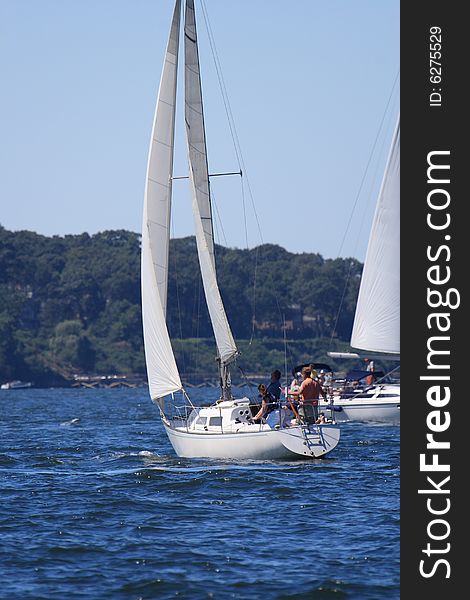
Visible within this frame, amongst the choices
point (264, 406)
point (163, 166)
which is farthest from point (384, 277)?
point (264, 406)

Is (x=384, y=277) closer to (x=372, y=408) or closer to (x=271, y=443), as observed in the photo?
(x=271, y=443)

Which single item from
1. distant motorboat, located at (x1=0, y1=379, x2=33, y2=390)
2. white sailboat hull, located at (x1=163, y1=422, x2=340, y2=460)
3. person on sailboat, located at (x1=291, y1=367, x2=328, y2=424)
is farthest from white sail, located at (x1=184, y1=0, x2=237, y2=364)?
distant motorboat, located at (x1=0, y1=379, x2=33, y2=390)

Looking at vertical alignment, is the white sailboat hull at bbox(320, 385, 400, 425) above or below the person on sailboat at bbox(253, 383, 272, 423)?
below

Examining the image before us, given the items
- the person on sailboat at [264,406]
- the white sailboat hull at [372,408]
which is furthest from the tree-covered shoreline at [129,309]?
the person on sailboat at [264,406]

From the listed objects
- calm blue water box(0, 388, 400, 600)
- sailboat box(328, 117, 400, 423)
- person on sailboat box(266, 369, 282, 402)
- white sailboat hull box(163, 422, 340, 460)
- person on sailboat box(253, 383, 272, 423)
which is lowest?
calm blue water box(0, 388, 400, 600)

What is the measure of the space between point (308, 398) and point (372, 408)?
1909 centimetres

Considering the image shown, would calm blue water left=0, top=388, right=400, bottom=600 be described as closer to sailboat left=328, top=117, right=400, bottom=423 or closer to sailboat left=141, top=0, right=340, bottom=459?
sailboat left=141, top=0, right=340, bottom=459

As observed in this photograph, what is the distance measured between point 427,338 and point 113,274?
152489 mm

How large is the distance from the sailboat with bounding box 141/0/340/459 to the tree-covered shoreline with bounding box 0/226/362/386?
110996mm

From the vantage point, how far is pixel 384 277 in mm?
30344

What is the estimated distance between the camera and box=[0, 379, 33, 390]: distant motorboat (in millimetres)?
139375

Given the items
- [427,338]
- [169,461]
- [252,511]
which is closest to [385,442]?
[169,461]

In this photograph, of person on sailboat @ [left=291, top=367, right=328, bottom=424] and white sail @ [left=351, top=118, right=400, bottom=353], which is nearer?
person on sailboat @ [left=291, top=367, right=328, bottom=424]

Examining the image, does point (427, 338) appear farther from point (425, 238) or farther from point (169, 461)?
point (169, 461)
